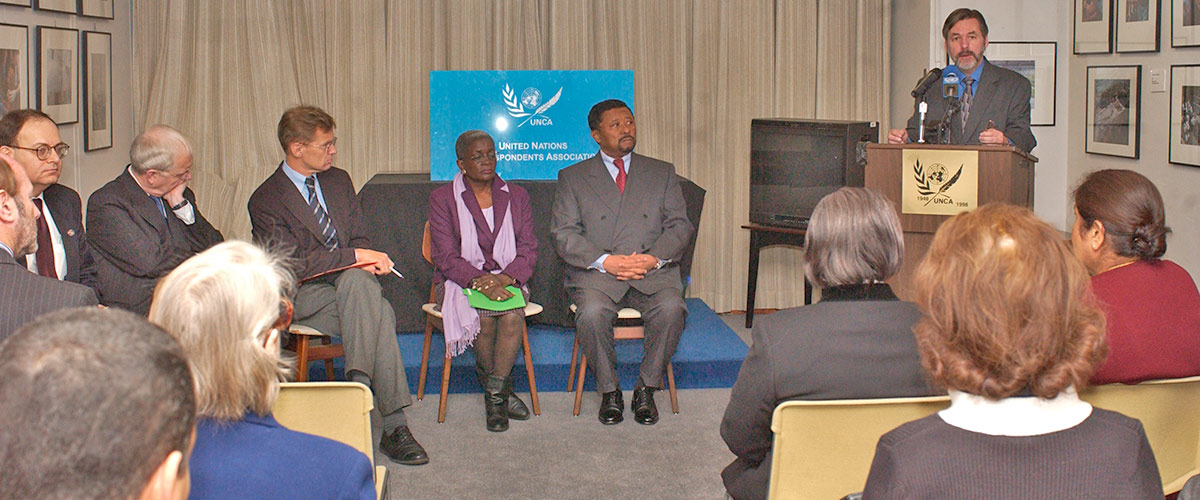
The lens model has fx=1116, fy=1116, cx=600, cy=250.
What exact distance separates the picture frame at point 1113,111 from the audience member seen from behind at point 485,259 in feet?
9.60

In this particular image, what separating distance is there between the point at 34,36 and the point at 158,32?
5.63 ft

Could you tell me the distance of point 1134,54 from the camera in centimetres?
535

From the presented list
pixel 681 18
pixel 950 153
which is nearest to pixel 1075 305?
pixel 950 153

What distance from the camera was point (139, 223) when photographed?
4223 mm

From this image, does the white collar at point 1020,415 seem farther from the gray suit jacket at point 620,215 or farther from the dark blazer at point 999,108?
the gray suit jacket at point 620,215

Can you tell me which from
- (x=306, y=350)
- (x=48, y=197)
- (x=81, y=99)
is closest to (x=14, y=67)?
(x=81, y=99)

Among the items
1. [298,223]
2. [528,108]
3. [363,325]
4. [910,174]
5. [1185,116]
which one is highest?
[528,108]

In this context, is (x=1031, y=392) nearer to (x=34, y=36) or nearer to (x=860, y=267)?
(x=860, y=267)

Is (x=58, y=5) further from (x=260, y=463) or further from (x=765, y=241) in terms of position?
(x=260, y=463)

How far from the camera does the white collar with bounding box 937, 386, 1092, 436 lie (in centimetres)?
160

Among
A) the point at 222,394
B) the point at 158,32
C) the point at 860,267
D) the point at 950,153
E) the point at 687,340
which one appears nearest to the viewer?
the point at 222,394

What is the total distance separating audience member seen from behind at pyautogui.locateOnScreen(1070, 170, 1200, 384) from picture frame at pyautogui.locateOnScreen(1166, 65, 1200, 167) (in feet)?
7.79

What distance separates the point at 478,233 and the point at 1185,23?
10.6 feet

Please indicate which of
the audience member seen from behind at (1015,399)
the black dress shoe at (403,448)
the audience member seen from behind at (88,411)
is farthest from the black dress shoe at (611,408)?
the audience member seen from behind at (88,411)
